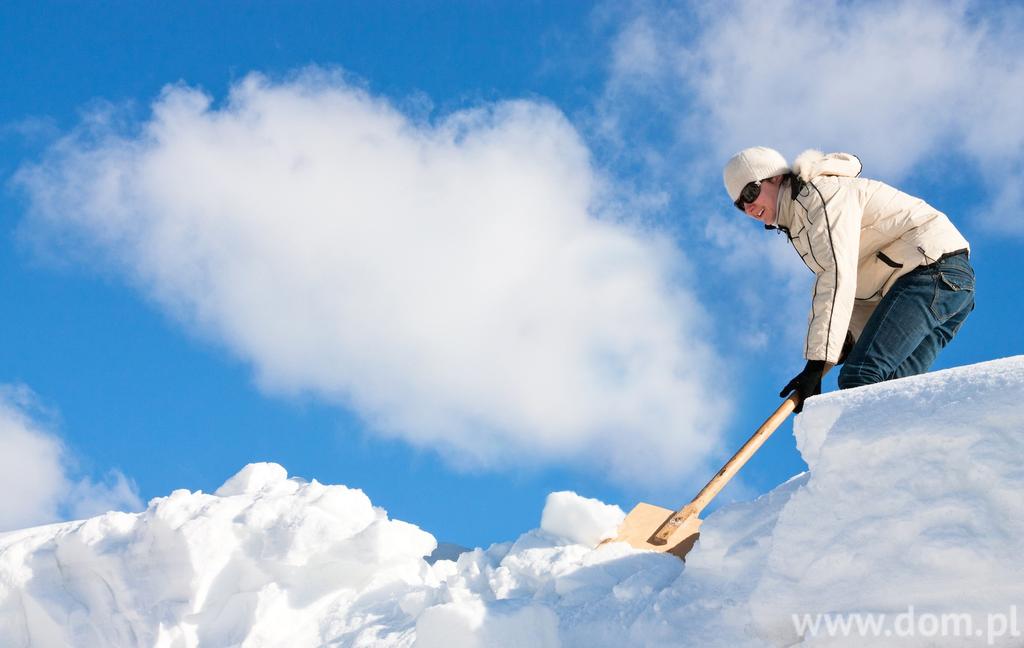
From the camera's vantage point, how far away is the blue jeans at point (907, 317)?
4.07 metres

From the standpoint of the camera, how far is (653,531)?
4.89 meters

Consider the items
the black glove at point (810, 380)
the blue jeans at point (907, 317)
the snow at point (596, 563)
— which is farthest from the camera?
the black glove at point (810, 380)

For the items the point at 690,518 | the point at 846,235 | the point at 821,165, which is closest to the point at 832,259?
the point at 846,235

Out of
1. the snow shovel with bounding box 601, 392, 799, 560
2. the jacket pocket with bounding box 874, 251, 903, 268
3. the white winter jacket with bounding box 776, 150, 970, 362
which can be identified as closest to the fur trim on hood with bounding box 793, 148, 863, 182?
the white winter jacket with bounding box 776, 150, 970, 362

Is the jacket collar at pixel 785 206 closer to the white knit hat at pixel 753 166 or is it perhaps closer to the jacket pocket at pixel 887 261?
the white knit hat at pixel 753 166

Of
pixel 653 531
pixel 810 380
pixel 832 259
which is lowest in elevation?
pixel 653 531

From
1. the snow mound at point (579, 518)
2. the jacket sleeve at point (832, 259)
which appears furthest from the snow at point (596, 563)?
the jacket sleeve at point (832, 259)

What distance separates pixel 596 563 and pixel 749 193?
2.08 m

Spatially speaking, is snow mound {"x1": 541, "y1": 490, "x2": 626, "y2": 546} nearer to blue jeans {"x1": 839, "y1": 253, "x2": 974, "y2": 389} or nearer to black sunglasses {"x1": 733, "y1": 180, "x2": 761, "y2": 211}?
blue jeans {"x1": 839, "y1": 253, "x2": 974, "y2": 389}

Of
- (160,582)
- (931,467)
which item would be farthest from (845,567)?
(160,582)

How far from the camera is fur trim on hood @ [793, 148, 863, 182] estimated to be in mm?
4371

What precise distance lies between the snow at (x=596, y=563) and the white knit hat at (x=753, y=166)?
5.07ft

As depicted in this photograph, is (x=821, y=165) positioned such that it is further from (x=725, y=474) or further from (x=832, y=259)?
(x=725, y=474)

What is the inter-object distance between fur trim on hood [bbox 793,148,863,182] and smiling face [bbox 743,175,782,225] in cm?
15
